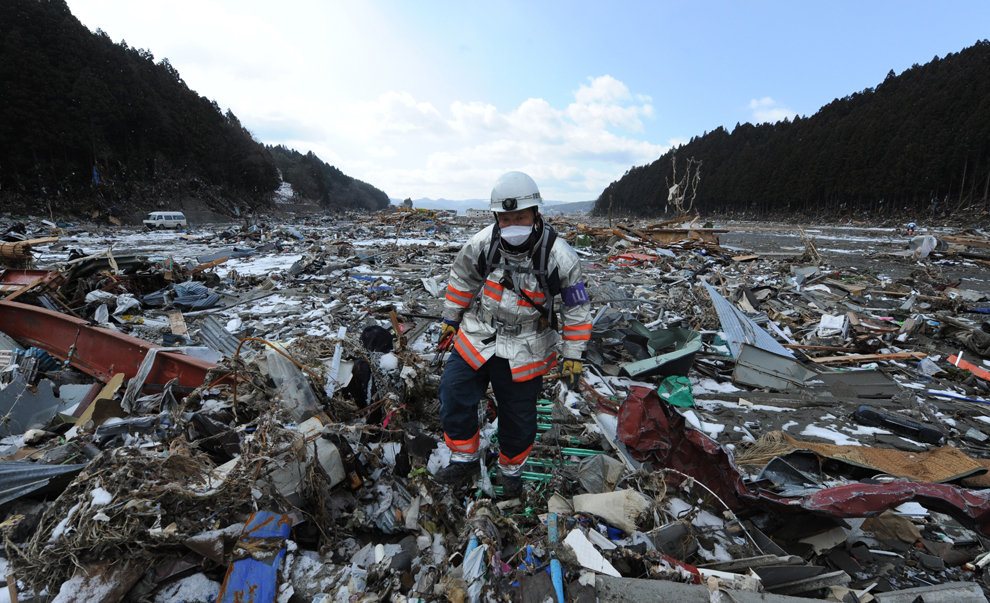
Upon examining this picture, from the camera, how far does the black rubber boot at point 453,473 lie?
2385 mm

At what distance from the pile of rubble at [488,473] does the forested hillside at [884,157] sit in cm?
1961

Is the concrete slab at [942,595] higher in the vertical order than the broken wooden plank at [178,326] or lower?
lower

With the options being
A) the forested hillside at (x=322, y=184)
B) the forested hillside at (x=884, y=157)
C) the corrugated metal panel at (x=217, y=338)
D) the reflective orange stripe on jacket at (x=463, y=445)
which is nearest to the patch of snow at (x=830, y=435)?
the reflective orange stripe on jacket at (x=463, y=445)

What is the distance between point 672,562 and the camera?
5.36ft

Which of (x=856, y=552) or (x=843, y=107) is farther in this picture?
(x=843, y=107)

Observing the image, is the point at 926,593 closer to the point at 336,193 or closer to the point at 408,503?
the point at 408,503

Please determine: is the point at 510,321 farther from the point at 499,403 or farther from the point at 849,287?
the point at 849,287

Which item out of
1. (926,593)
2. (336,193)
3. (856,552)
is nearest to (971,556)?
(856,552)

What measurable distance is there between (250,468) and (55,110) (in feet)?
132

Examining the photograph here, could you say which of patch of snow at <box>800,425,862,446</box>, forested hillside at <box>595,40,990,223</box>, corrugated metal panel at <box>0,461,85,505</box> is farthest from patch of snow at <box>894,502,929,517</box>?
forested hillside at <box>595,40,990,223</box>

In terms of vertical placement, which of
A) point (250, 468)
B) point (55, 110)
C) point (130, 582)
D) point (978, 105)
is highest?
point (978, 105)

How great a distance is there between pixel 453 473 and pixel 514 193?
1.72 meters

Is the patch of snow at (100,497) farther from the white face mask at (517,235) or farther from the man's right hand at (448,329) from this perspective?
the white face mask at (517,235)

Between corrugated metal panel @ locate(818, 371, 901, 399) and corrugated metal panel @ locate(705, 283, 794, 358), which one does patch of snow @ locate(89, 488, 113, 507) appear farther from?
corrugated metal panel @ locate(818, 371, 901, 399)
